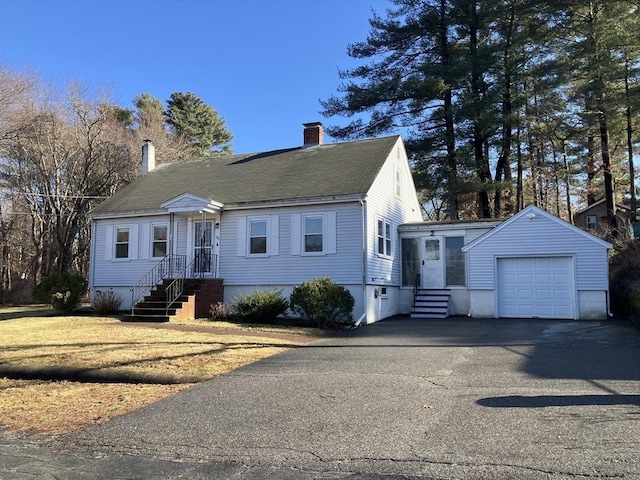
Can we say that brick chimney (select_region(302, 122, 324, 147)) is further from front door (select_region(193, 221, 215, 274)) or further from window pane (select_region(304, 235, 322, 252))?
window pane (select_region(304, 235, 322, 252))

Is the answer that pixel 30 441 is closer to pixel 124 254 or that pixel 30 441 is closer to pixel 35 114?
pixel 124 254

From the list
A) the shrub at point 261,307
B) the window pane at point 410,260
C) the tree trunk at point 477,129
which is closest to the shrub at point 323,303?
the shrub at point 261,307

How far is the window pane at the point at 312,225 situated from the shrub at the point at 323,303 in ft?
10.1

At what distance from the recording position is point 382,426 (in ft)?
18.2

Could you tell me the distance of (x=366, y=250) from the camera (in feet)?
55.4

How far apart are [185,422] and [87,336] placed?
7.53m

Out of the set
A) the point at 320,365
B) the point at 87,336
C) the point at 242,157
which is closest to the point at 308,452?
the point at 320,365

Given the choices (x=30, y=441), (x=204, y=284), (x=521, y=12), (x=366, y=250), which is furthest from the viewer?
(x=521, y=12)

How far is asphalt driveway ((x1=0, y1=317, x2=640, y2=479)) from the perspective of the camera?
4457 millimetres

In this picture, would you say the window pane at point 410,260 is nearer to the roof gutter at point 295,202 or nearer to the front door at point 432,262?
the front door at point 432,262

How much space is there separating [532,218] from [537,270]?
70.8 inches

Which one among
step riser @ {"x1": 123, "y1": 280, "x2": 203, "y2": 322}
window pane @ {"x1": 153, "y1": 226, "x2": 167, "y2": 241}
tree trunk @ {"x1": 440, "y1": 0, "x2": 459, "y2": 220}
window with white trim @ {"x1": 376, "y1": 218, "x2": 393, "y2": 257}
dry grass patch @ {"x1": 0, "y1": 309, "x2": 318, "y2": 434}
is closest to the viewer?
dry grass patch @ {"x1": 0, "y1": 309, "x2": 318, "y2": 434}

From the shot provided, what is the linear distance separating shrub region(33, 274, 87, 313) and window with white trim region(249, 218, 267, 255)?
675 centimetres

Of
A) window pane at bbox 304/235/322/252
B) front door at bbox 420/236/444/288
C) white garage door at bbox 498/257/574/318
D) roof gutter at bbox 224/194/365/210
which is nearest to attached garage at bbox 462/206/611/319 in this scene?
white garage door at bbox 498/257/574/318
